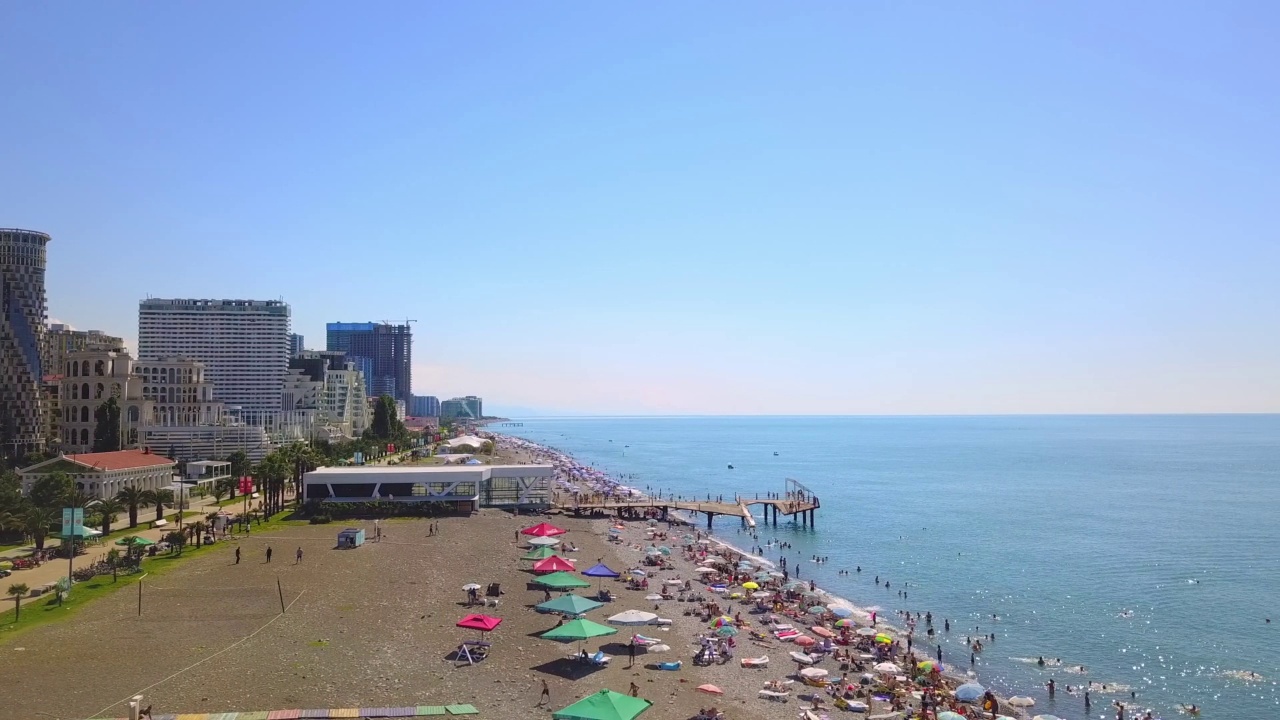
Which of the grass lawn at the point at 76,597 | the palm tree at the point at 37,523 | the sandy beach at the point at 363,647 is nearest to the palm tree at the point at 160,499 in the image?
the palm tree at the point at 37,523

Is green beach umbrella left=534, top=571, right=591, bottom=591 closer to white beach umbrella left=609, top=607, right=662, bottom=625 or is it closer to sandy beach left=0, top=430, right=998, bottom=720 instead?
sandy beach left=0, top=430, right=998, bottom=720

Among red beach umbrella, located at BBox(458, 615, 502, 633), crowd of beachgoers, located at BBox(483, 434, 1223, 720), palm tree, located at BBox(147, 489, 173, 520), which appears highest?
palm tree, located at BBox(147, 489, 173, 520)

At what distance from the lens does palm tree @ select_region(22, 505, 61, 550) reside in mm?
49219

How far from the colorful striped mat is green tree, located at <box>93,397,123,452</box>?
78.9 metres

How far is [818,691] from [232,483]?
213 feet

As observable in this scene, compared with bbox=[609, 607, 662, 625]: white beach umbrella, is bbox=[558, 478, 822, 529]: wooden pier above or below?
below

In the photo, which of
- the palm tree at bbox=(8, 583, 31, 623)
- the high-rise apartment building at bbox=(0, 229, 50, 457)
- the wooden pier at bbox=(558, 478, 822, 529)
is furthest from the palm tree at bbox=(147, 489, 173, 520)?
the high-rise apartment building at bbox=(0, 229, 50, 457)

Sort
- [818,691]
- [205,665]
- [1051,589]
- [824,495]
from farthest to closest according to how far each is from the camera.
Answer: [824,495] < [1051,589] < [818,691] < [205,665]

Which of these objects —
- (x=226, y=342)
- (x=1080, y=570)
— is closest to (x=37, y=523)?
(x=1080, y=570)

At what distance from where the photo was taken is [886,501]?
108438 mm

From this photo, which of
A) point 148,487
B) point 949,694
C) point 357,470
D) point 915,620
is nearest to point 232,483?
point 148,487

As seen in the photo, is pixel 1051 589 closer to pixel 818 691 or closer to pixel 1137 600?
pixel 1137 600

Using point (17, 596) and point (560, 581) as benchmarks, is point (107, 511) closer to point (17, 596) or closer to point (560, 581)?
point (17, 596)

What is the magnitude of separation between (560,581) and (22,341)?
102 meters
